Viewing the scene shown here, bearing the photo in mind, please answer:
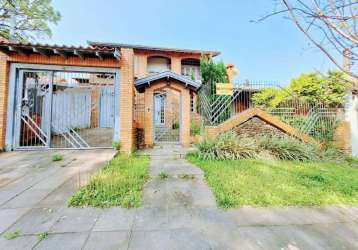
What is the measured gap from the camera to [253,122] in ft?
26.8

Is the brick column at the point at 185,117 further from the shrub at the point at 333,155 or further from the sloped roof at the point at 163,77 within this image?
the shrub at the point at 333,155

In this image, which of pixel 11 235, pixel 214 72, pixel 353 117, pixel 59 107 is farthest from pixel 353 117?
pixel 59 107

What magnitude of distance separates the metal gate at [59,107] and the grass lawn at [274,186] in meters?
4.62

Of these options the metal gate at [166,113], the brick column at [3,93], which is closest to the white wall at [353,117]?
the metal gate at [166,113]

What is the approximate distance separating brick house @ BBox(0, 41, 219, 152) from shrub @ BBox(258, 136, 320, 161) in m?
3.71

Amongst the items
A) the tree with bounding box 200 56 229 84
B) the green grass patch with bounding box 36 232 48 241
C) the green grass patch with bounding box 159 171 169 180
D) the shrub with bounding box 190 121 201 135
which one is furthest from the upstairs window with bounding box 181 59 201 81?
the green grass patch with bounding box 36 232 48 241

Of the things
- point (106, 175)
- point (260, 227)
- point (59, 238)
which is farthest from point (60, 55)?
point (260, 227)

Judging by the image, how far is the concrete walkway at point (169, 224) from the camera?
2.09 metres

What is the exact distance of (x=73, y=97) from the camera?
A: 762cm

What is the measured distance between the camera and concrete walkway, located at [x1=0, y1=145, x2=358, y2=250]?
2088 mm

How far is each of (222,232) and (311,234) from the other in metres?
1.09

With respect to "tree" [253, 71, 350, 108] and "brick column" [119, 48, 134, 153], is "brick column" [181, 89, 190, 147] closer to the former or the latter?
"brick column" [119, 48, 134, 153]

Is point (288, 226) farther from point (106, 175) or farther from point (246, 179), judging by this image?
point (106, 175)

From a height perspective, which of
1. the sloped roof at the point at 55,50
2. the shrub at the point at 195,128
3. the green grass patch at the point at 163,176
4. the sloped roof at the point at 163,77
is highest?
the sloped roof at the point at 55,50
